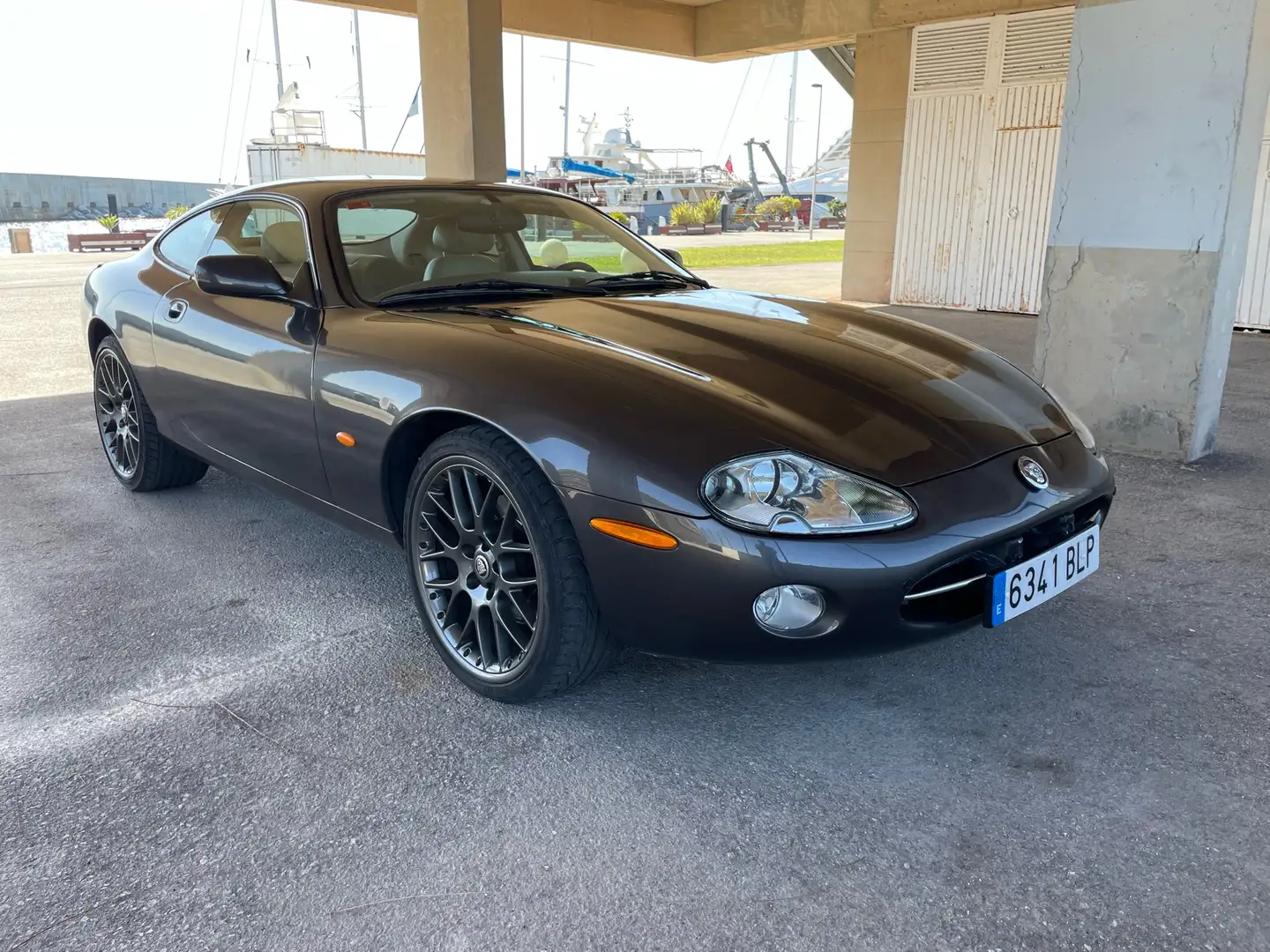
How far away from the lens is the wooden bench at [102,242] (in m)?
26.9

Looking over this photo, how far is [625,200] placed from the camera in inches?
1960

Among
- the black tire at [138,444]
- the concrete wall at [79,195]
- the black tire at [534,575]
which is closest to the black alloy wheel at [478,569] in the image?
the black tire at [534,575]

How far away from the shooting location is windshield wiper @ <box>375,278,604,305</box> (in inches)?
112

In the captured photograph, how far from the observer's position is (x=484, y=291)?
2.94m

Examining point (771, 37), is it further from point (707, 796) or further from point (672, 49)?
point (707, 796)

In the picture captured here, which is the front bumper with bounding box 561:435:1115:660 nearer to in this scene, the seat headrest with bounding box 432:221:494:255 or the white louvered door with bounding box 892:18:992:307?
the seat headrest with bounding box 432:221:494:255

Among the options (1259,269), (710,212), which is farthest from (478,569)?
(710,212)

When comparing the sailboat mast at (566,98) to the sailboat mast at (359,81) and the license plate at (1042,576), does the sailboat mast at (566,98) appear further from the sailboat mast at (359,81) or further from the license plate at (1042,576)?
the license plate at (1042,576)

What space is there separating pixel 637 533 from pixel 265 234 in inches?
85.3

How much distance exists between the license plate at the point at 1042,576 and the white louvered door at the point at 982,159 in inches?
352

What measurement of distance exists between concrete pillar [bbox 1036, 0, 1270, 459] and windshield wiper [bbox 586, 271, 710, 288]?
2421mm

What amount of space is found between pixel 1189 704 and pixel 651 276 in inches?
83.4

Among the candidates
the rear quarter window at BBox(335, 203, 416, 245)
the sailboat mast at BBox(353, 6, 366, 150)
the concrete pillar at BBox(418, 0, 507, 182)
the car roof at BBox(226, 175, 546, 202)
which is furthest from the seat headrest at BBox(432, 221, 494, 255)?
the sailboat mast at BBox(353, 6, 366, 150)

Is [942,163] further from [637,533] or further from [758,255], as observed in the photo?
[637,533]
